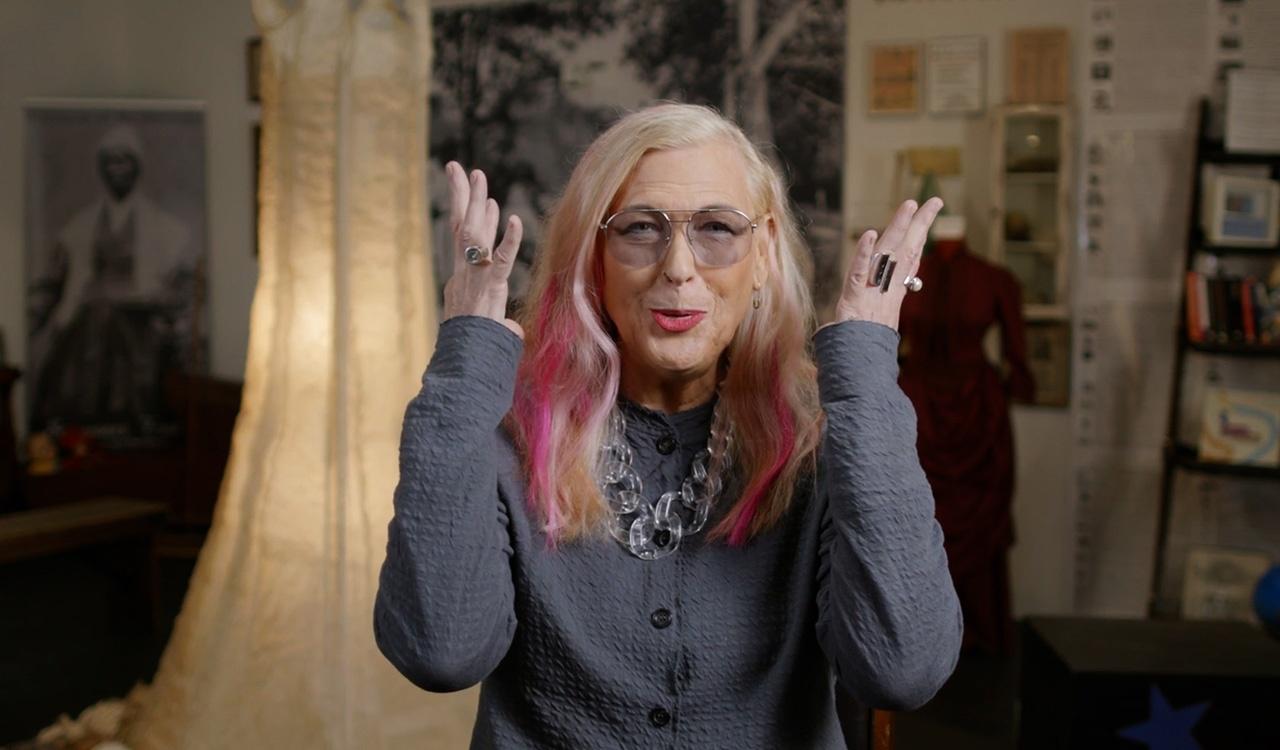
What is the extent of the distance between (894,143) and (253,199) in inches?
144

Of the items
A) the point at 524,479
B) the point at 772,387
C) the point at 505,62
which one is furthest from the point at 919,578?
the point at 505,62

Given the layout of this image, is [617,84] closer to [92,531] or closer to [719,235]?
[92,531]

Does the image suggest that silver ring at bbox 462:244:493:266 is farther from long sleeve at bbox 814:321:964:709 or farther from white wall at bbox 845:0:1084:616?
white wall at bbox 845:0:1084:616

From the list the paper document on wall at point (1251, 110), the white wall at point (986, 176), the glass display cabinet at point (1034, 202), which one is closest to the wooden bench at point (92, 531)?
the white wall at point (986, 176)

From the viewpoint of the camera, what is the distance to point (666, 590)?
3.91 feet

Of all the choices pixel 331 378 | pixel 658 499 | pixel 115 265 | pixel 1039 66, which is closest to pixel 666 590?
pixel 658 499

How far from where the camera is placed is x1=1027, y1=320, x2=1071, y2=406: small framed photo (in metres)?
4.32

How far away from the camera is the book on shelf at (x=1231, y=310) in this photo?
3.82 meters

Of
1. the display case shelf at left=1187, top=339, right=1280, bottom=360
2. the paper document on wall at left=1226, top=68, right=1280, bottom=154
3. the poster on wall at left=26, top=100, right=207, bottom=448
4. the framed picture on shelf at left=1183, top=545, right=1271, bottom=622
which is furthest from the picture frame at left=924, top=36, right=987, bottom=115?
the poster on wall at left=26, top=100, right=207, bottom=448

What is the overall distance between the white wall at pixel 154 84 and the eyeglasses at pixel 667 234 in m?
5.28

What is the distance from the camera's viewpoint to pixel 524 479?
1.22m

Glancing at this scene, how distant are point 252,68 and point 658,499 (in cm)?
543

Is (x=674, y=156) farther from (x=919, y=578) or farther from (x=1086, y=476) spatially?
(x=1086, y=476)

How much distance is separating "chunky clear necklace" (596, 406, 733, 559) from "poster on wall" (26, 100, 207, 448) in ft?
17.7
